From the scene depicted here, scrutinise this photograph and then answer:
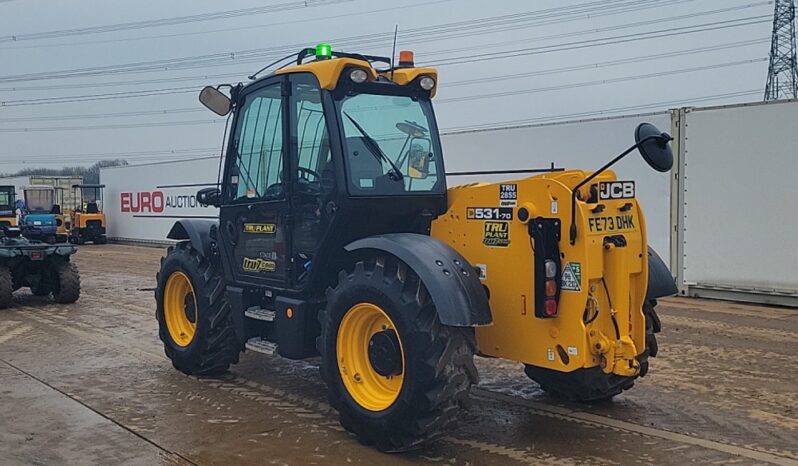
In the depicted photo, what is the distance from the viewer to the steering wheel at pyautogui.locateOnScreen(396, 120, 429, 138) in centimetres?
580

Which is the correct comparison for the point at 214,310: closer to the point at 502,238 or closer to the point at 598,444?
the point at 502,238

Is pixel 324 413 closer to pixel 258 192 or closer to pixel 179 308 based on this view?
pixel 258 192

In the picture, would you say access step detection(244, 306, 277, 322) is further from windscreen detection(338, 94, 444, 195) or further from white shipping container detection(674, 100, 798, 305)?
white shipping container detection(674, 100, 798, 305)

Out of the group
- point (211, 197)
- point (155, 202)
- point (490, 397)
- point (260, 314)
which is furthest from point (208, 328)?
point (155, 202)

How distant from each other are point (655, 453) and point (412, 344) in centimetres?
163

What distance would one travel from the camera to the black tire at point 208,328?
6.71 m

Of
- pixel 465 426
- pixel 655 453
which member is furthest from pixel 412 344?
pixel 655 453

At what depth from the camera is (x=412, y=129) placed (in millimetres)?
5855

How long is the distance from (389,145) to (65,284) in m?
8.15

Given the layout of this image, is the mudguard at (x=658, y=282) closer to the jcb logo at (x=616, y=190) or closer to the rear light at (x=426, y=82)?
the jcb logo at (x=616, y=190)

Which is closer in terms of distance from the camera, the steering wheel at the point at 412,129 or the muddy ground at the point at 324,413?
the muddy ground at the point at 324,413

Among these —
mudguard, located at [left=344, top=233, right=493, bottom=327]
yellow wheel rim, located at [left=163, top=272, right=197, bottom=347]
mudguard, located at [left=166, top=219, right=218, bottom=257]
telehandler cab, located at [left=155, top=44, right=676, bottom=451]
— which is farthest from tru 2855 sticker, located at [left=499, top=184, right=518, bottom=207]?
yellow wheel rim, located at [left=163, top=272, right=197, bottom=347]

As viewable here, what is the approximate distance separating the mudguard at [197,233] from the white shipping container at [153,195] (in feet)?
50.9

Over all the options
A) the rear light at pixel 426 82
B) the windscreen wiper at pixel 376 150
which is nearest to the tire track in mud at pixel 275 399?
the windscreen wiper at pixel 376 150
